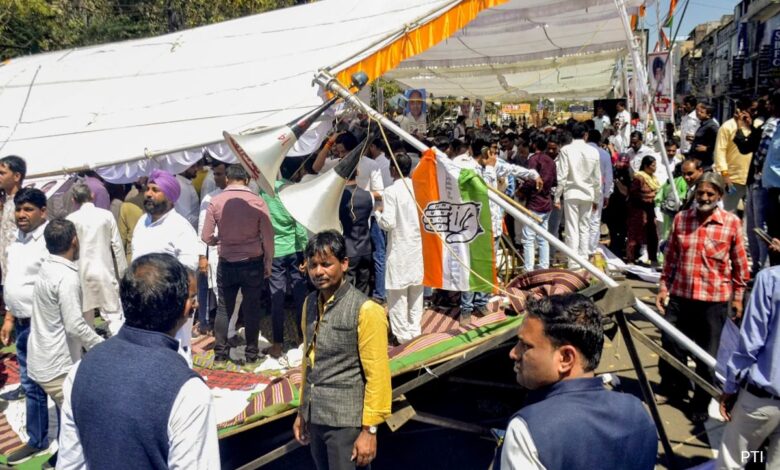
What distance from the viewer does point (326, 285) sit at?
Answer: 2.77 metres

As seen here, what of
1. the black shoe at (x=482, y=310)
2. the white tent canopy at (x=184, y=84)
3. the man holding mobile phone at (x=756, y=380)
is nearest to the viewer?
the man holding mobile phone at (x=756, y=380)

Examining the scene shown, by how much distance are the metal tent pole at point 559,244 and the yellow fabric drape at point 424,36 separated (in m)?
0.83

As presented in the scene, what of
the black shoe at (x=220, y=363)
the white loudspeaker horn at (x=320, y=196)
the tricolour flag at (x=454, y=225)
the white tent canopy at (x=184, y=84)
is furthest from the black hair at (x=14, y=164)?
the tricolour flag at (x=454, y=225)

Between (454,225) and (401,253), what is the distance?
1.15 meters

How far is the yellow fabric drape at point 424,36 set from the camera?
521 cm

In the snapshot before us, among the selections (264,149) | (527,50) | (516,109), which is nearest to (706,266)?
(264,149)

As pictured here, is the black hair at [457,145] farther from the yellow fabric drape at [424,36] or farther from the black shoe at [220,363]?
the black shoe at [220,363]

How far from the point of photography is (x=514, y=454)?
1.55 m

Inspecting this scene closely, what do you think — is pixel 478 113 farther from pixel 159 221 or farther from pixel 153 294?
pixel 153 294

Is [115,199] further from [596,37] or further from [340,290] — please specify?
[596,37]

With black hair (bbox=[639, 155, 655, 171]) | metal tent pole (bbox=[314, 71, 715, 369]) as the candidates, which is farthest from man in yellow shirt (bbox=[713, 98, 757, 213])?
metal tent pole (bbox=[314, 71, 715, 369])

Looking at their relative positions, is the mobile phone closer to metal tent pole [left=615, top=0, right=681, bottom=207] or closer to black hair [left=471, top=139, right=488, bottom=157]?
metal tent pole [left=615, top=0, right=681, bottom=207]

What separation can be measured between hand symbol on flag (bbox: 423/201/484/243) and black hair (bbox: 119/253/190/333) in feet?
7.23

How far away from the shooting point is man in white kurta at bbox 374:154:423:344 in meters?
4.96
